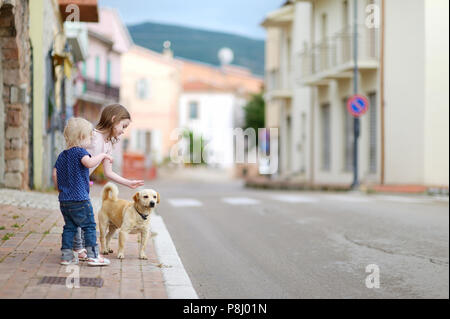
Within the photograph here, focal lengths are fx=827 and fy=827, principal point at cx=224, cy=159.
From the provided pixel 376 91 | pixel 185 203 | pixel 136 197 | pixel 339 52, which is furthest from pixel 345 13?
pixel 136 197

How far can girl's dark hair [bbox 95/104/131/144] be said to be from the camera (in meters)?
7.45

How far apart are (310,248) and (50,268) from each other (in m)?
3.91

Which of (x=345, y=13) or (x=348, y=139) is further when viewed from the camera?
(x=345, y=13)

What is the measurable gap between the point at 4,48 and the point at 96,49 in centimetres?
3148

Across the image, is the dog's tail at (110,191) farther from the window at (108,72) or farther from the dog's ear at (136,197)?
the window at (108,72)

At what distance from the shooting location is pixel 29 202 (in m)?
13.7

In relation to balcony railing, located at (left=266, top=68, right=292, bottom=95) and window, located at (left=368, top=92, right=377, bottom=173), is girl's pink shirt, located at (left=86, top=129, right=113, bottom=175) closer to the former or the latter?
window, located at (left=368, top=92, right=377, bottom=173)

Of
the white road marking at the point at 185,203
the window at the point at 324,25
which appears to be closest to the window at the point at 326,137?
the window at the point at 324,25

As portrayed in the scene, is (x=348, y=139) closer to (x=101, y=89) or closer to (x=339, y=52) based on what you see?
(x=339, y=52)

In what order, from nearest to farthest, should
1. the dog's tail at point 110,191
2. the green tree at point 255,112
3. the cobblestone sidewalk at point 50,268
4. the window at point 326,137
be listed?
the cobblestone sidewalk at point 50,268 < the dog's tail at point 110,191 < the window at point 326,137 < the green tree at point 255,112

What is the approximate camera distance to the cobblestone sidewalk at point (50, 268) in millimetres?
6168

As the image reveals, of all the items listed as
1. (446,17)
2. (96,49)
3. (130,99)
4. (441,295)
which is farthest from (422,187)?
(130,99)

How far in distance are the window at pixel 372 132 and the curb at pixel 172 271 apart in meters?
17.6

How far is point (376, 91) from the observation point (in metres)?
26.8
